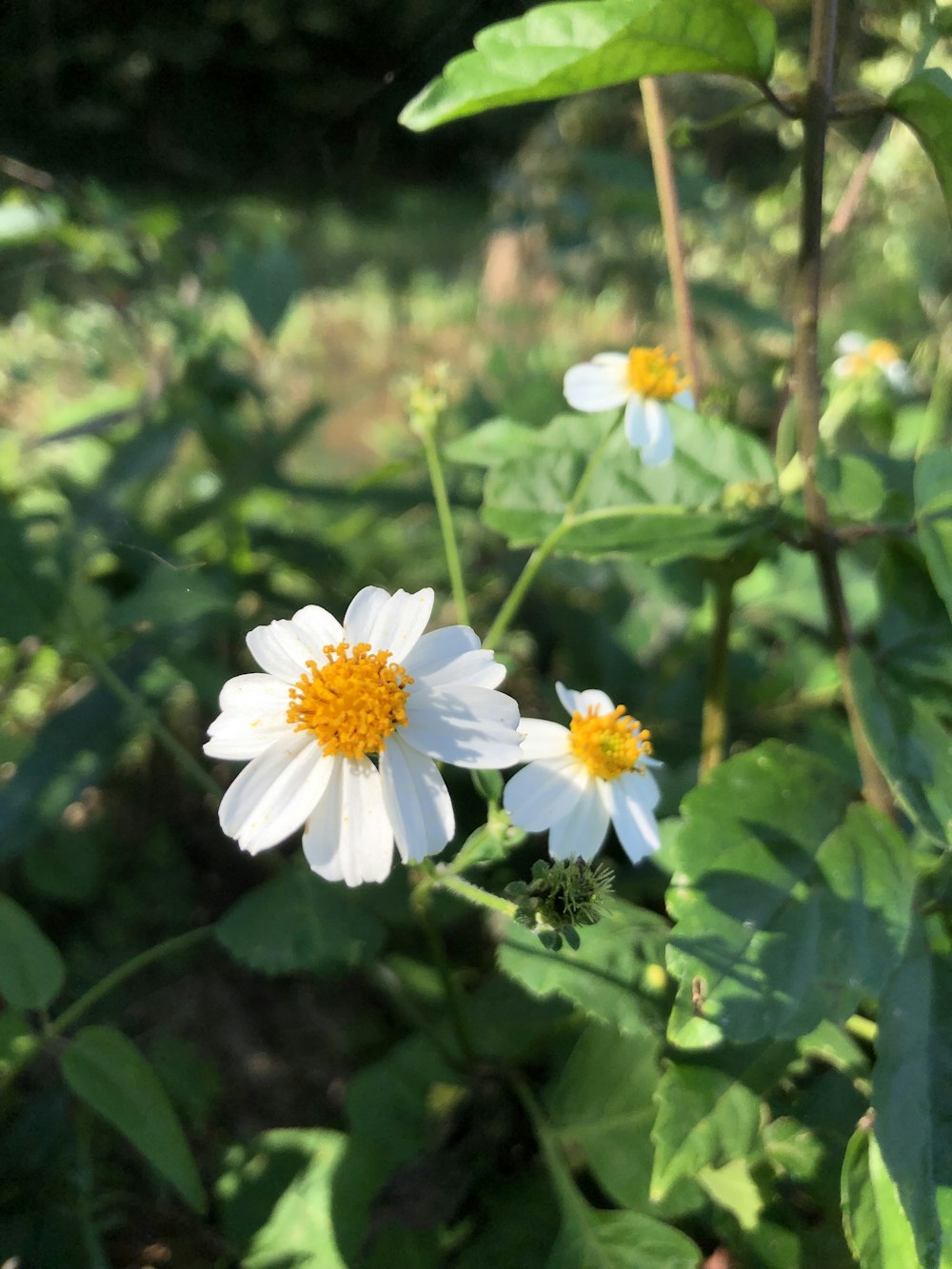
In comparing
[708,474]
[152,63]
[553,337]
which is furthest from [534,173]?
[708,474]

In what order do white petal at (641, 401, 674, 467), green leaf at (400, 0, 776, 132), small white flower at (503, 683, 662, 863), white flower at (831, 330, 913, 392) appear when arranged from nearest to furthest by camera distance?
green leaf at (400, 0, 776, 132) < small white flower at (503, 683, 662, 863) < white petal at (641, 401, 674, 467) < white flower at (831, 330, 913, 392)

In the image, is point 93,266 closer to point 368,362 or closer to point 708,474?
point 708,474

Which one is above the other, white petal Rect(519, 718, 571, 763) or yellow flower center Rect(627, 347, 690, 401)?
yellow flower center Rect(627, 347, 690, 401)

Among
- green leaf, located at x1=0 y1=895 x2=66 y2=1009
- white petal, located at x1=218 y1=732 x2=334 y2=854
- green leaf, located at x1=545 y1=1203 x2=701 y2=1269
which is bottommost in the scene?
green leaf, located at x1=545 y1=1203 x2=701 y2=1269

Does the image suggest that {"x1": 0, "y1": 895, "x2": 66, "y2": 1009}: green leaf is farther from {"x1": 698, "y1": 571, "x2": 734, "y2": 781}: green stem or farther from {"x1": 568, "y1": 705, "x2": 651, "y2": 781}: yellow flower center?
{"x1": 698, "y1": 571, "x2": 734, "y2": 781}: green stem

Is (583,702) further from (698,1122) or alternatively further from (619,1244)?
(619,1244)

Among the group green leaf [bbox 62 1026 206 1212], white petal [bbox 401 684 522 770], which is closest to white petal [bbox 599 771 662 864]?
white petal [bbox 401 684 522 770]
